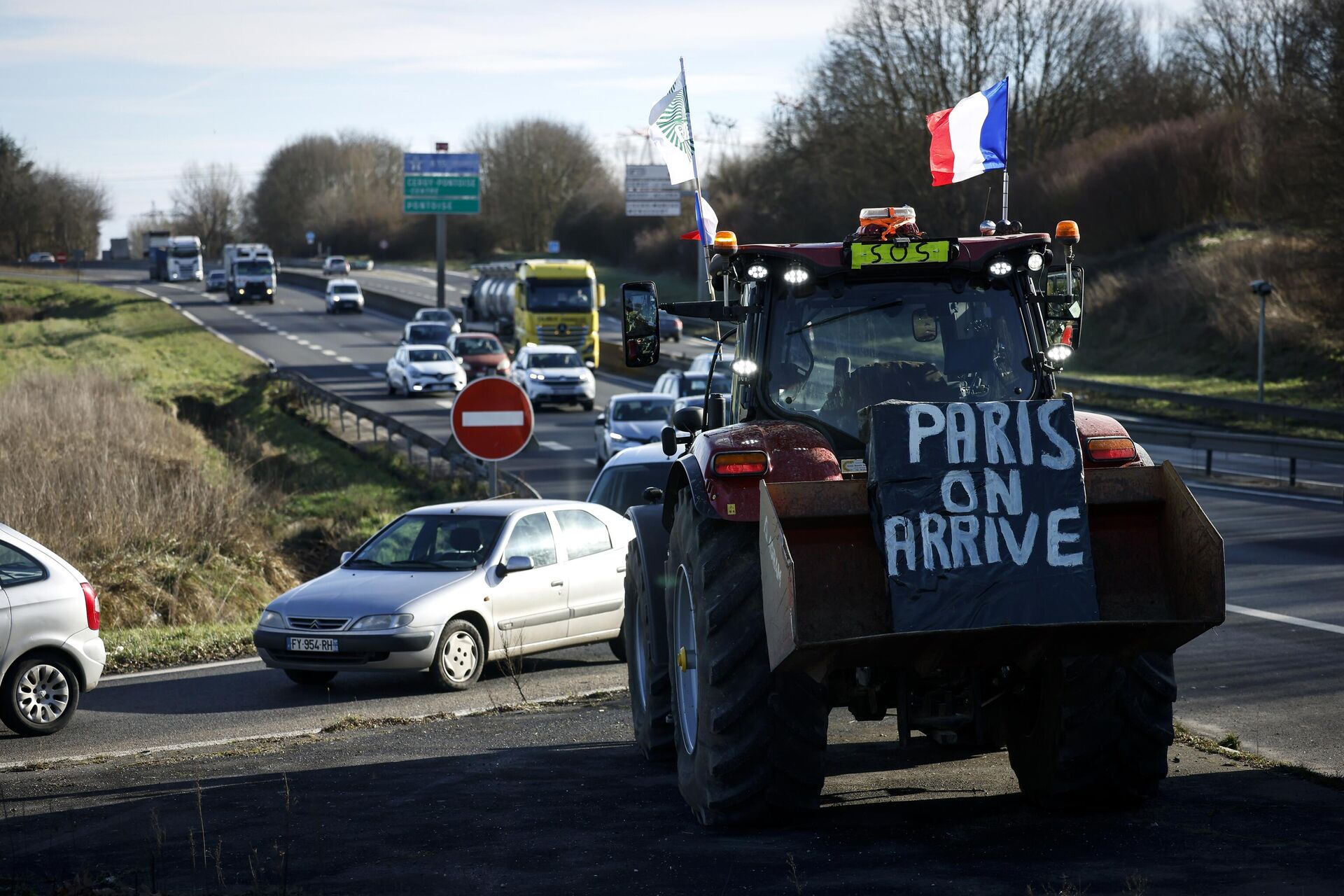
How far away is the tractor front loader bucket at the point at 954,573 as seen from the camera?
5793mm

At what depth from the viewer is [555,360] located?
44.1m

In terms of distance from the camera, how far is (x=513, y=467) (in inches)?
1255

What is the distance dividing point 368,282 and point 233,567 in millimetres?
87780

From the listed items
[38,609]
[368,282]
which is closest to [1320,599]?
[38,609]

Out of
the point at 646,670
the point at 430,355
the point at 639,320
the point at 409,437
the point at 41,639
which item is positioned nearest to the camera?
the point at 639,320

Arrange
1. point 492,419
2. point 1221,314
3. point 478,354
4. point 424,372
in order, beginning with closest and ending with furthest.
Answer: point 492,419 → point 1221,314 → point 424,372 → point 478,354

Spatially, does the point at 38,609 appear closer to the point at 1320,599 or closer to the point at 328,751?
the point at 328,751

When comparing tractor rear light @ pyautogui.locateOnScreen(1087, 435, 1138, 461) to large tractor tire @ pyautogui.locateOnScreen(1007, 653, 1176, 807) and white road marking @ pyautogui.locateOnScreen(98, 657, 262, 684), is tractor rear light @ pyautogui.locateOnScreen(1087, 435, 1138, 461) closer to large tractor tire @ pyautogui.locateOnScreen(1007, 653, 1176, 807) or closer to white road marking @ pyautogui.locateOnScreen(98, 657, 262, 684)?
large tractor tire @ pyautogui.locateOnScreen(1007, 653, 1176, 807)

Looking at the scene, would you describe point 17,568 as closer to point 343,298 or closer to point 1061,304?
point 1061,304

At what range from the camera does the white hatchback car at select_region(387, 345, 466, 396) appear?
4669 centimetres

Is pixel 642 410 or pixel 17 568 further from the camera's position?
pixel 642 410

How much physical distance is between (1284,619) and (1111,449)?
26.4ft

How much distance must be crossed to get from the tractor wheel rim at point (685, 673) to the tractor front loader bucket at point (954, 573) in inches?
38.4

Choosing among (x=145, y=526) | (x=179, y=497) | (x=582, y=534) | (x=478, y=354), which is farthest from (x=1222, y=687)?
(x=478, y=354)
